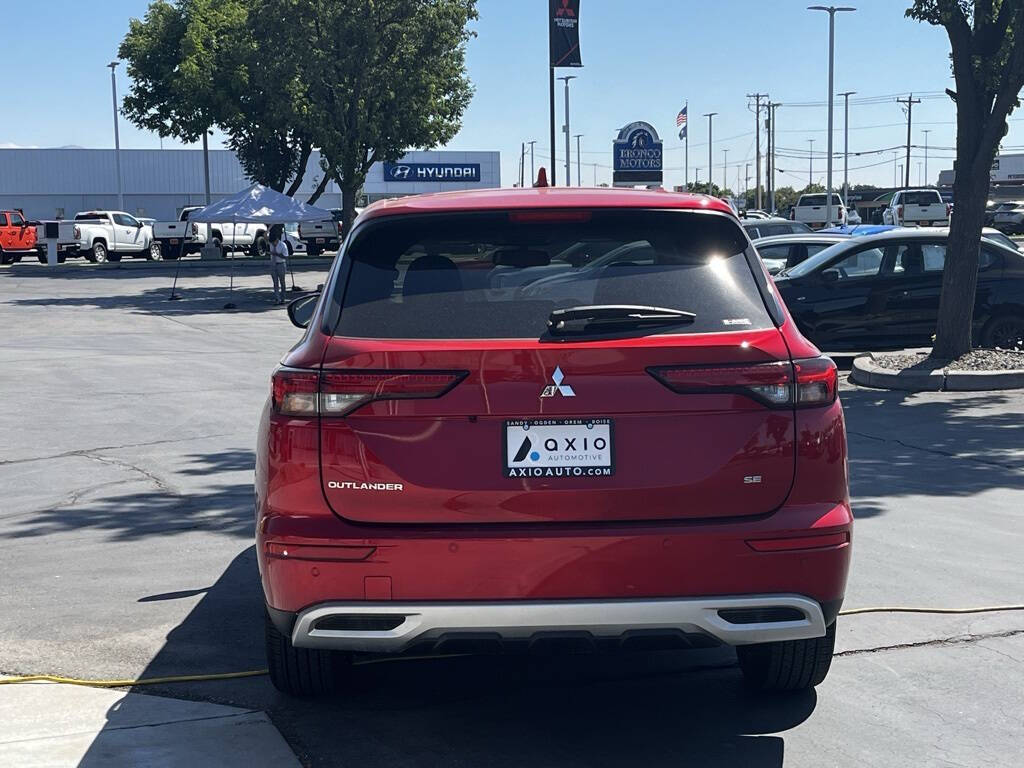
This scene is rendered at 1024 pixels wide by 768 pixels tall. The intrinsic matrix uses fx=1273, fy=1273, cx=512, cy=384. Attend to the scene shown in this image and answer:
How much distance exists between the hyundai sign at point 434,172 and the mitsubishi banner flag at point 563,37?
63160mm

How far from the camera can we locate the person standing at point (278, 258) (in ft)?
94.6

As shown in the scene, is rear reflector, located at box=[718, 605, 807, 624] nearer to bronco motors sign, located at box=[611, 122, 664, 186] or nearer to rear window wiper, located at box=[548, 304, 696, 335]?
rear window wiper, located at box=[548, 304, 696, 335]

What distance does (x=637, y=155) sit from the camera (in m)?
26.7

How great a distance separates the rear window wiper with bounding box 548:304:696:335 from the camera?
393cm

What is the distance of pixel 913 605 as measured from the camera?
227 inches

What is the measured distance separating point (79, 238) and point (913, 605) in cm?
4784

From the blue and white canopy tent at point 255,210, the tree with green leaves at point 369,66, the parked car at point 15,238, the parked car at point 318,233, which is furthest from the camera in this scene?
the parked car at point 318,233

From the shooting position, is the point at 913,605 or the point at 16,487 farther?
the point at 16,487

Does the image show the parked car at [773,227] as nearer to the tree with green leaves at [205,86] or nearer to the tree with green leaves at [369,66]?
the tree with green leaves at [369,66]

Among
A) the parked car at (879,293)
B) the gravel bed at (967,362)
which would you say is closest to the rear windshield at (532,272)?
the gravel bed at (967,362)

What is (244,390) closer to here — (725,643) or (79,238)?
(725,643)

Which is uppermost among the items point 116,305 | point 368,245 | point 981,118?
point 981,118

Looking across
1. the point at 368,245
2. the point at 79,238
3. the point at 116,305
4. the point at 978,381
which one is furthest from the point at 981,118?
the point at 79,238

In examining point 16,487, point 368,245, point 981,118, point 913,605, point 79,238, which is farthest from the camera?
point 79,238
